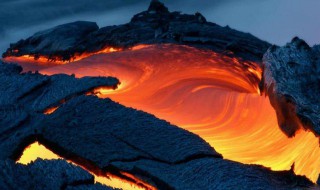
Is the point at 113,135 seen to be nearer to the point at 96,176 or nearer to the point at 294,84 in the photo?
the point at 96,176

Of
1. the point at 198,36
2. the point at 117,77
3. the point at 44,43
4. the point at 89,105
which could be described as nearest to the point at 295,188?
the point at 89,105

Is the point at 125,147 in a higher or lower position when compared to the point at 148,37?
lower

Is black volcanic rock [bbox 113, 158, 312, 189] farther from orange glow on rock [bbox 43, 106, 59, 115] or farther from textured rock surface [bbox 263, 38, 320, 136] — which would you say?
orange glow on rock [bbox 43, 106, 59, 115]

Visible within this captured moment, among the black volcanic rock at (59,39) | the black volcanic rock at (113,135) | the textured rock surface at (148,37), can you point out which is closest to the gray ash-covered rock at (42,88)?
the black volcanic rock at (113,135)

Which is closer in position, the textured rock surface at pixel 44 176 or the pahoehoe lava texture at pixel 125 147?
the textured rock surface at pixel 44 176

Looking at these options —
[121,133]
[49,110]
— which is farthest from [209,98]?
[49,110]

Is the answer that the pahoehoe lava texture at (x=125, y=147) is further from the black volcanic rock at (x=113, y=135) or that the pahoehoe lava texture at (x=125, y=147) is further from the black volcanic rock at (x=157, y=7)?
the black volcanic rock at (x=157, y=7)
